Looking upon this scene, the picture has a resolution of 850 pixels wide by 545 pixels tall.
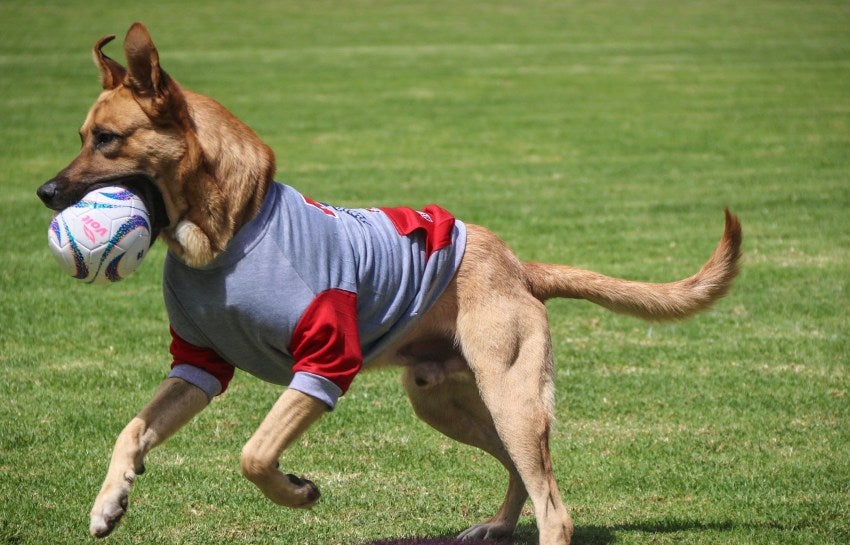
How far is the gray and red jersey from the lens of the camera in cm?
455

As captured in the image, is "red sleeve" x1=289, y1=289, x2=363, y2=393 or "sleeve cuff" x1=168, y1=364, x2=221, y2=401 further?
"sleeve cuff" x1=168, y1=364, x2=221, y2=401

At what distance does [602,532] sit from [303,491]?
1606 mm

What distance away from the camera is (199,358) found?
490cm

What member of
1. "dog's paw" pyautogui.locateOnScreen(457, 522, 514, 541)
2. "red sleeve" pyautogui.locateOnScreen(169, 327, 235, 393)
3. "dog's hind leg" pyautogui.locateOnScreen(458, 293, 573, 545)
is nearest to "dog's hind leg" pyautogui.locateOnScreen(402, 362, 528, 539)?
"dog's paw" pyautogui.locateOnScreen(457, 522, 514, 541)

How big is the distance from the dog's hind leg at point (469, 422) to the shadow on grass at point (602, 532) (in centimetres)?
9

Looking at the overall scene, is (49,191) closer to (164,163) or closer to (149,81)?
(164,163)

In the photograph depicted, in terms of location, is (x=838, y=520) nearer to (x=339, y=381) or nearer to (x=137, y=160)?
(x=339, y=381)

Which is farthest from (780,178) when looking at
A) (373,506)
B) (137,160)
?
(137,160)

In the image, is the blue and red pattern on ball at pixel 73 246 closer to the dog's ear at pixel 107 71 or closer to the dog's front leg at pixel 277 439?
Answer: the dog's ear at pixel 107 71

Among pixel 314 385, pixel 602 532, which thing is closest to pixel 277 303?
pixel 314 385

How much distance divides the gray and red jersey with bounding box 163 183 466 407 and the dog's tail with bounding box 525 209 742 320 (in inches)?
28.4

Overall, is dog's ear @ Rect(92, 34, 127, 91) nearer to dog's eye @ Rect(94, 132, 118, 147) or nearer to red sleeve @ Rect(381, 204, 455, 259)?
dog's eye @ Rect(94, 132, 118, 147)

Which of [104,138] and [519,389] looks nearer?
[104,138]

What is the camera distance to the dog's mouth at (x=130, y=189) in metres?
4.43
